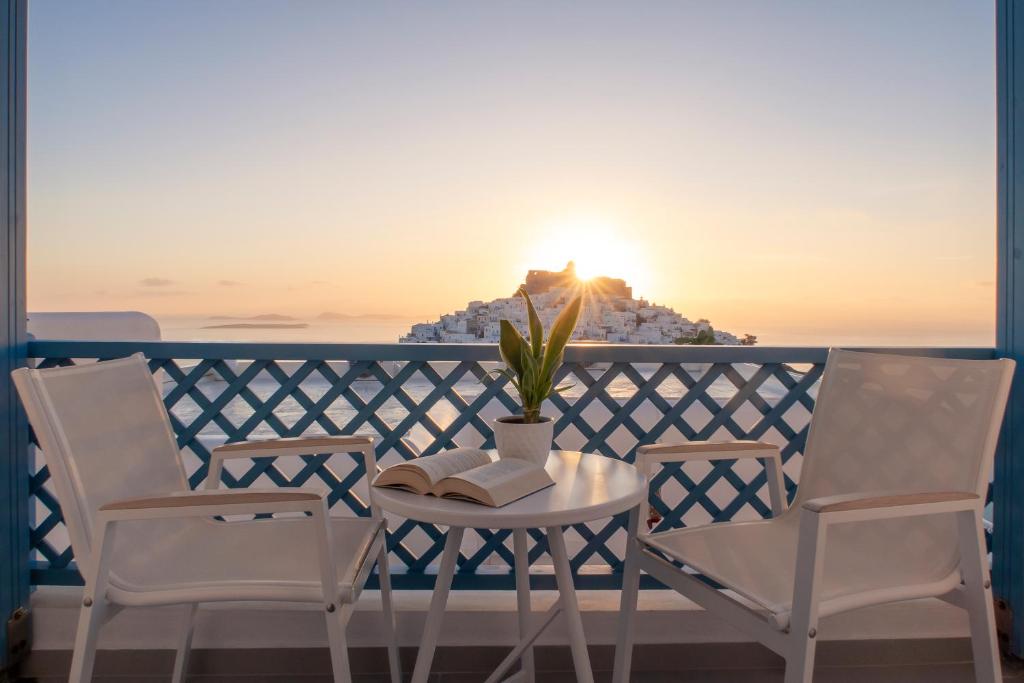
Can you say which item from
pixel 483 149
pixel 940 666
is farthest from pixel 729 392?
pixel 483 149

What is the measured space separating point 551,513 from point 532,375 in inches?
14.4

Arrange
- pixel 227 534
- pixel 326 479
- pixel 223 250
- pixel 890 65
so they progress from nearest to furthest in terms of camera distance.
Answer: pixel 227 534, pixel 326 479, pixel 890 65, pixel 223 250

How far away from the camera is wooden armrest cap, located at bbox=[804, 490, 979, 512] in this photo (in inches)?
37.4

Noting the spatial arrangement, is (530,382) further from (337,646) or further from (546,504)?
(337,646)

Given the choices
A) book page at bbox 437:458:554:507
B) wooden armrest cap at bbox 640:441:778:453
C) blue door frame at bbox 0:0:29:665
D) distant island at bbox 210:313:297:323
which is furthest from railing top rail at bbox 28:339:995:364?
distant island at bbox 210:313:297:323

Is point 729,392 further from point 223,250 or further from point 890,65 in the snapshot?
point 223,250

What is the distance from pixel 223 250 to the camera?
3.90m

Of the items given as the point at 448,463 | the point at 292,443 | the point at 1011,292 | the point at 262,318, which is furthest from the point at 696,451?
the point at 262,318

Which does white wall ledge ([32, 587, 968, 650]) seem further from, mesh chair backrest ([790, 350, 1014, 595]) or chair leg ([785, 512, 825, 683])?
chair leg ([785, 512, 825, 683])

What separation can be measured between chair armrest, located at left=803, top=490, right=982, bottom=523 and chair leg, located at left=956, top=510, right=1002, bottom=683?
0.05 metres

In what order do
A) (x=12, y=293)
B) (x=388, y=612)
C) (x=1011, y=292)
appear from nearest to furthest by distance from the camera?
(x=388, y=612), (x=12, y=293), (x=1011, y=292)

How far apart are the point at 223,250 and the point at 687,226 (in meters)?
2.99

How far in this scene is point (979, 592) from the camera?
1.07 meters

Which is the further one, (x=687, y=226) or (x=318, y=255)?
(x=318, y=255)
